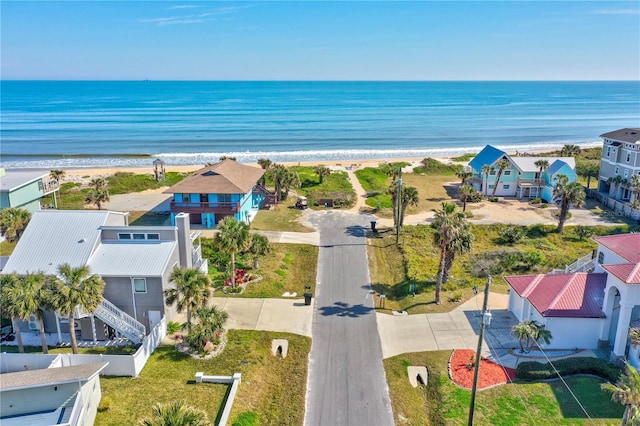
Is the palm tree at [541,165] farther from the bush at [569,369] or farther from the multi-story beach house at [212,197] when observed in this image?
the bush at [569,369]

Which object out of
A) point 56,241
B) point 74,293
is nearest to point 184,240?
point 56,241

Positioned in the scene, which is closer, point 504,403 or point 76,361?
point 504,403

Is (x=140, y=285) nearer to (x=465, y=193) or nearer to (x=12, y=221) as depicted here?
(x=12, y=221)

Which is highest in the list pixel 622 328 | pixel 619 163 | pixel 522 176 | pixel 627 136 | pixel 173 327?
pixel 627 136

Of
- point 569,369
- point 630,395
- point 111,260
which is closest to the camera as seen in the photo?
point 630,395

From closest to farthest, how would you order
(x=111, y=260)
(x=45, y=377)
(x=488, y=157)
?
(x=45, y=377), (x=111, y=260), (x=488, y=157)

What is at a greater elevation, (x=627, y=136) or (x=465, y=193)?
(x=627, y=136)
